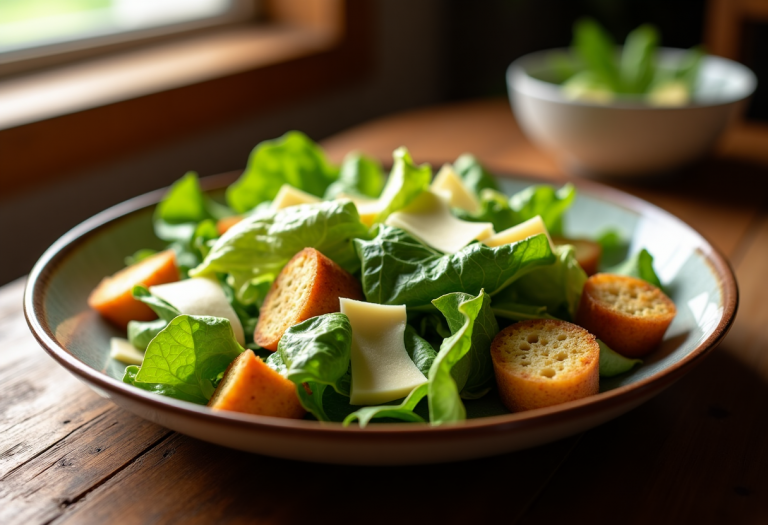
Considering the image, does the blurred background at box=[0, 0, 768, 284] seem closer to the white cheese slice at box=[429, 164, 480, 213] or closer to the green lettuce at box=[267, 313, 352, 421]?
the white cheese slice at box=[429, 164, 480, 213]

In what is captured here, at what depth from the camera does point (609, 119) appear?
149 cm

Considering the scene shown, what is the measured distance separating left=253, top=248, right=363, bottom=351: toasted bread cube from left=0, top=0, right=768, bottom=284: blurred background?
39.5 inches

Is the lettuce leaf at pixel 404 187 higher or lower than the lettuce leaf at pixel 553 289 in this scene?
higher

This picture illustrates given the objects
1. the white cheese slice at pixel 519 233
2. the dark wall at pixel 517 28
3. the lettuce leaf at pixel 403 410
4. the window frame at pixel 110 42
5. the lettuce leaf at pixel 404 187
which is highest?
the lettuce leaf at pixel 404 187

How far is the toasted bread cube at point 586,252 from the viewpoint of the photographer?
3.24ft

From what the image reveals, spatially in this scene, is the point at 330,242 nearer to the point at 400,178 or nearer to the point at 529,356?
the point at 400,178

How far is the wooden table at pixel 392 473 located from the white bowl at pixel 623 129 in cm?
69

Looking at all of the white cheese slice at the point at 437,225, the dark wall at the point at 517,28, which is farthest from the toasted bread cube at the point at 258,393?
the dark wall at the point at 517,28

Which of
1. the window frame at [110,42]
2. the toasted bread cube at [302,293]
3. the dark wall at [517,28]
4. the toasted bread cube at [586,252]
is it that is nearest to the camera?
the toasted bread cube at [302,293]

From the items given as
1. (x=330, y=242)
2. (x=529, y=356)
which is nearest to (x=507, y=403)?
(x=529, y=356)

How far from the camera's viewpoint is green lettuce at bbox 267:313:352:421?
67 cm

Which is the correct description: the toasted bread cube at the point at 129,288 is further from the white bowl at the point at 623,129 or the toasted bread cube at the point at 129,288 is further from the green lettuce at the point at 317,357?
the white bowl at the point at 623,129

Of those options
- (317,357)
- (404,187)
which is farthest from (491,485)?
(404,187)

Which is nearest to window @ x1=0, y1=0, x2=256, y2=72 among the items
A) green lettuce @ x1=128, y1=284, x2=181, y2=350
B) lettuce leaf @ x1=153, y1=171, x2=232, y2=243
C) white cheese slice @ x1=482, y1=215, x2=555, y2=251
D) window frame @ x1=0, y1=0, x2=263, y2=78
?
window frame @ x1=0, y1=0, x2=263, y2=78
